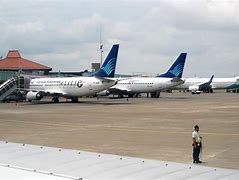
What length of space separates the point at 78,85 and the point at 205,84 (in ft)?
207

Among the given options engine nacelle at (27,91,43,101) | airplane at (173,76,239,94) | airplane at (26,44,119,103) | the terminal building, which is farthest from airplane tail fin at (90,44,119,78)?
the terminal building

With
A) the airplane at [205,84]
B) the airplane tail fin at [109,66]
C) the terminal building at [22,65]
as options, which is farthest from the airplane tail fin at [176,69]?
the terminal building at [22,65]

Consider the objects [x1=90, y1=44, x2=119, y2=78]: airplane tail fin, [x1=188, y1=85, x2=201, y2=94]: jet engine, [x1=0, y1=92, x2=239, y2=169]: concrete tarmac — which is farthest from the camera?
[x1=188, y1=85, x2=201, y2=94]: jet engine

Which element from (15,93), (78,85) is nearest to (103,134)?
(78,85)

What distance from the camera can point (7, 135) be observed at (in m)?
24.2

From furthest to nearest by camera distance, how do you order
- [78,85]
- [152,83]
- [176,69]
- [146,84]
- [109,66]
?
1. [176,69]
2. [146,84]
3. [152,83]
4. [109,66]
5. [78,85]

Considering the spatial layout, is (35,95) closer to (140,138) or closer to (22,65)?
(140,138)

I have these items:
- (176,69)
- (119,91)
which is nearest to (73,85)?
(119,91)

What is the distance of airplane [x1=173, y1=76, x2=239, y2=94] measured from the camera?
115m

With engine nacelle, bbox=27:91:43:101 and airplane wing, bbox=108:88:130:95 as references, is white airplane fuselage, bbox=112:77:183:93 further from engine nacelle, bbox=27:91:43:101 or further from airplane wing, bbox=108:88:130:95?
engine nacelle, bbox=27:91:43:101

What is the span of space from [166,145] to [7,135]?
→ 9.88 m

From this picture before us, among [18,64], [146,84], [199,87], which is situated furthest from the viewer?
[18,64]

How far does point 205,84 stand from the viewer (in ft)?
380

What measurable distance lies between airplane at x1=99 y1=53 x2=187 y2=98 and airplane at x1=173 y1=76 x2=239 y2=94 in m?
24.3
